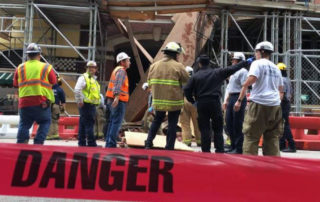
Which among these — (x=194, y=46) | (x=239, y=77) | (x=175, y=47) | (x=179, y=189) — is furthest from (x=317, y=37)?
(x=179, y=189)

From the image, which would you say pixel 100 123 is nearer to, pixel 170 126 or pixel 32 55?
pixel 170 126

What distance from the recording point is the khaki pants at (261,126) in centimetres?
461

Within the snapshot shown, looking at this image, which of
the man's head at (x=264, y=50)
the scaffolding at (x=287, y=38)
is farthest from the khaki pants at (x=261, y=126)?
the scaffolding at (x=287, y=38)

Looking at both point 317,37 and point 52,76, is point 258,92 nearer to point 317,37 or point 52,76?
point 52,76

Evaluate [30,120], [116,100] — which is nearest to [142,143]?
[116,100]

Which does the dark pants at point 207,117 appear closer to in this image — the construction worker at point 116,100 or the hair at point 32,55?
the construction worker at point 116,100

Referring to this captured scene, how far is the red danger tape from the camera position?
10.2 ft

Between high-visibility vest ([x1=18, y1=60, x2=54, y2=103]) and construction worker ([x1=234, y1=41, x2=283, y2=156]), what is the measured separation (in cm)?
297

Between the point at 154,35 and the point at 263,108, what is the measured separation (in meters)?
11.0

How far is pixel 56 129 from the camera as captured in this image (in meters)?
9.16

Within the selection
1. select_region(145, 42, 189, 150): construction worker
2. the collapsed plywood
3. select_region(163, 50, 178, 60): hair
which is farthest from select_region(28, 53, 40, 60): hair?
the collapsed plywood

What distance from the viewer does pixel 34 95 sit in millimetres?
5172

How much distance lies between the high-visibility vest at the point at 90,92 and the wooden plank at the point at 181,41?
5.80 meters

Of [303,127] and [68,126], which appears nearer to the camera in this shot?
[303,127]
